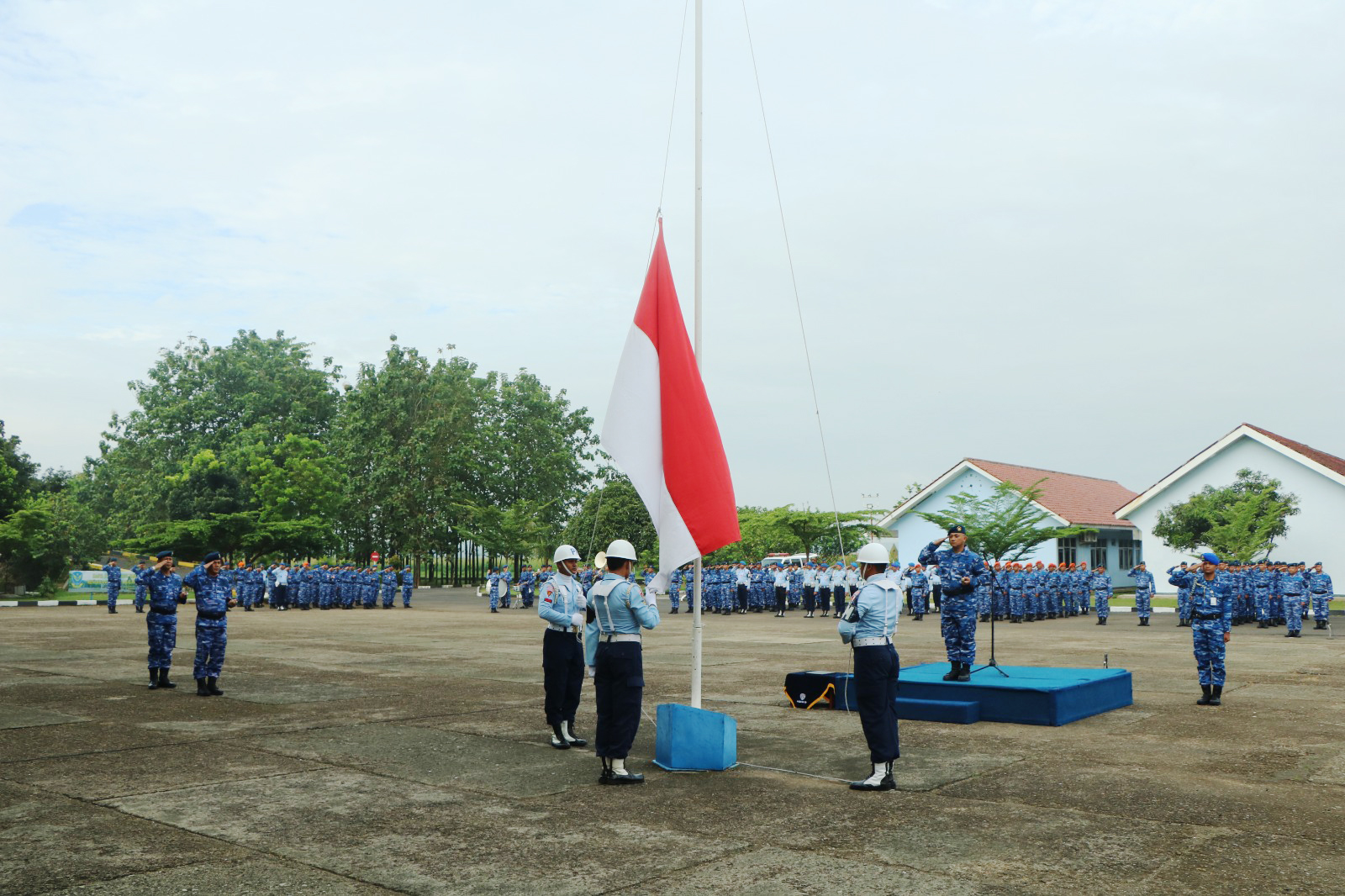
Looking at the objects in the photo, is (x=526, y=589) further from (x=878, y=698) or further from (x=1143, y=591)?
(x=878, y=698)

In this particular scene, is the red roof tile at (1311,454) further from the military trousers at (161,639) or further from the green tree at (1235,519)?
the military trousers at (161,639)

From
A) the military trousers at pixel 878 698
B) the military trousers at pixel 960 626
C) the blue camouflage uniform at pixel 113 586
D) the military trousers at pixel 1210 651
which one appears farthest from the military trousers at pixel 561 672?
the blue camouflage uniform at pixel 113 586

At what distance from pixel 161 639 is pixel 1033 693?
10826 millimetres

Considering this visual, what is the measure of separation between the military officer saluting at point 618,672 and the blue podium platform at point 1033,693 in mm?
4333

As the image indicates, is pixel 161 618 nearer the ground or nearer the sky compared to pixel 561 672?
nearer the sky

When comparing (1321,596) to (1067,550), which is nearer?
(1321,596)

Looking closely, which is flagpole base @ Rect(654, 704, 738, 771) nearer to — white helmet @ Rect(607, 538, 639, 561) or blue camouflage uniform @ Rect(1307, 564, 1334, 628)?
white helmet @ Rect(607, 538, 639, 561)

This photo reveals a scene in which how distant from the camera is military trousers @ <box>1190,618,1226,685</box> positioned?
38.9ft

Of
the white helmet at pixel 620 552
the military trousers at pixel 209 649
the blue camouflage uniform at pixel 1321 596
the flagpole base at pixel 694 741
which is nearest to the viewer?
the white helmet at pixel 620 552

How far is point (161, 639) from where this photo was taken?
13570 mm

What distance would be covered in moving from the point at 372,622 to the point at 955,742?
2237 centimetres

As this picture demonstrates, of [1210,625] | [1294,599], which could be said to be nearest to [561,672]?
[1210,625]

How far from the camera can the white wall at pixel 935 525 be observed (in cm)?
4653

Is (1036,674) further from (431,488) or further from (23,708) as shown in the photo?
(431,488)
